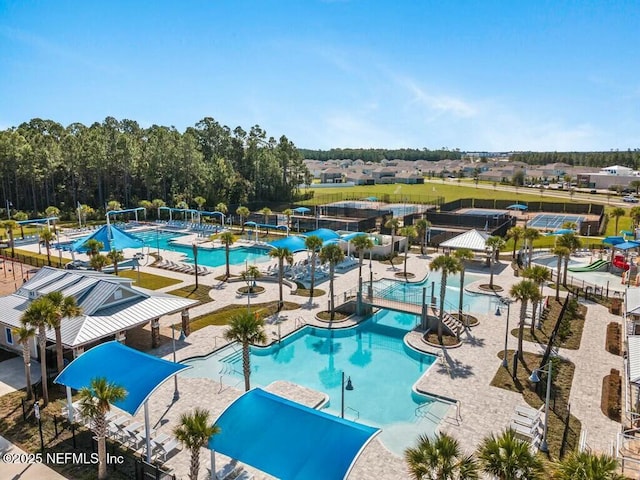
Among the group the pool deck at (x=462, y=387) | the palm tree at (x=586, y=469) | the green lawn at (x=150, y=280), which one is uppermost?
the palm tree at (x=586, y=469)

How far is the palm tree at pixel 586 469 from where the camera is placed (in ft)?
30.6

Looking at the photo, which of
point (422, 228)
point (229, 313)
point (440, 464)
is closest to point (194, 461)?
point (440, 464)

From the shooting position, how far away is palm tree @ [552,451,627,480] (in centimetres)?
934

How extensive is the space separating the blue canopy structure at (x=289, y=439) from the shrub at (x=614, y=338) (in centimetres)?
1762

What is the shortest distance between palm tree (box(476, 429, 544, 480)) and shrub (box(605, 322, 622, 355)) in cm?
1675

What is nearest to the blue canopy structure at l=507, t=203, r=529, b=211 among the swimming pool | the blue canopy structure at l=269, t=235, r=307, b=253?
the blue canopy structure at l=269, t=235, r=307, b=253

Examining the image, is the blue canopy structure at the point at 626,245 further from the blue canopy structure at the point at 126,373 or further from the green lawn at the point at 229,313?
the blue canopy structure at the point at 126,373

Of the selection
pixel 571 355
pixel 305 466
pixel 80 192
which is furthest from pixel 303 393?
pixel 80 192

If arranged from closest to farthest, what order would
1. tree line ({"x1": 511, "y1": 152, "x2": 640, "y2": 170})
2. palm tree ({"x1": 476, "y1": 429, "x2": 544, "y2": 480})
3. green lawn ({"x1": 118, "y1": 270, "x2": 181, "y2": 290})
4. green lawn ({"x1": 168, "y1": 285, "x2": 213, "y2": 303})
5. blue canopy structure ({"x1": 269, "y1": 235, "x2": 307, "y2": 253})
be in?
palm tree ({"x1": 476, "y1": 429, "x2": 544, "y2": 480}), green lawn ({"x1": 168, "y1": 285, "x2": 213, "y2": 303}), green lawn ({"x1": 118, "y1": 270, "x2": 181, "y2": 290}), blue canopy structure ({"x1": 269, "y1": 235, "x2": 307, "y2": 253}), tree line ({"x1": 511, "y1": 152, "x2": 640, "y2": 170})

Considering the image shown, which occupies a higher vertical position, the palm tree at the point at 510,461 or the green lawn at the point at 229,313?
the palm tree at the point at 510,461

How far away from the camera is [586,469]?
31.1 feet

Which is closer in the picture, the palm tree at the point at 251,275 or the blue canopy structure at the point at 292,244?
the palm tree at the point at 251,275

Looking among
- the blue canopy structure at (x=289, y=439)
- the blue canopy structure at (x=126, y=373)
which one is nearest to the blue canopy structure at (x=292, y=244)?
the blue canopy structure at (x=126, y=373)

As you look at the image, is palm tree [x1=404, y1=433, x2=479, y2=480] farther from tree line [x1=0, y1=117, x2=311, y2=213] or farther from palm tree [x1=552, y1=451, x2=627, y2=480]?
tree line [x1=0, y1=117, x2=311, y2=213]
